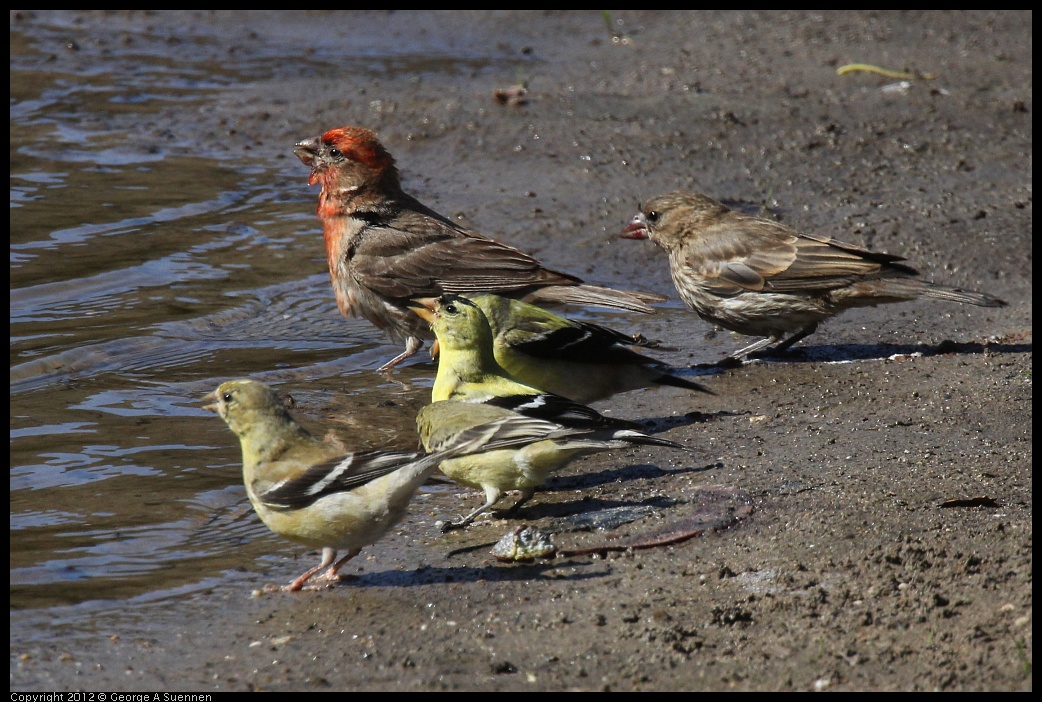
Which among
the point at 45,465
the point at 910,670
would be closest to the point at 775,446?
the point at 910,670

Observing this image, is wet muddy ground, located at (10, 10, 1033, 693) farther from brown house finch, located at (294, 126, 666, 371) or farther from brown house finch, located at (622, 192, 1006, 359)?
brown house finch, located at (294, 126, 666, 371)

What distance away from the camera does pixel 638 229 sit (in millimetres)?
9125

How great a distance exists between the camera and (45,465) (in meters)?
6.21

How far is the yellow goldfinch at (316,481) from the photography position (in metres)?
4.83

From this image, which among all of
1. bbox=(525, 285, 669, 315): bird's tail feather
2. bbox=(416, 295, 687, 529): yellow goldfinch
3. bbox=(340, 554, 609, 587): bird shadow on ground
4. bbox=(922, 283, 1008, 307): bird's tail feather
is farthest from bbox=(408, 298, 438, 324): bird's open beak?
bbox=(922, 283, 1008, 307): bird's tail feather

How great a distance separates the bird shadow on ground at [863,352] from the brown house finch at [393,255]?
89cm

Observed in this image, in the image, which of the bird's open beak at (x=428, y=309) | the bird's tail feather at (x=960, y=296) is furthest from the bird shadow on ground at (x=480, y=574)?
the bird's tail feather at (x=960, y=296)

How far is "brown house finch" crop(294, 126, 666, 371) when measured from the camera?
27.5ft

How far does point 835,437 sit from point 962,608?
88.4 inches

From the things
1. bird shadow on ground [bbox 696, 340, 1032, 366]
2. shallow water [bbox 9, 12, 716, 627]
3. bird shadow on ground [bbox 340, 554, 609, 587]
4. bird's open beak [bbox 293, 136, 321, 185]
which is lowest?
bird shadow on ground [bbox 696, 340, 1032, 366]

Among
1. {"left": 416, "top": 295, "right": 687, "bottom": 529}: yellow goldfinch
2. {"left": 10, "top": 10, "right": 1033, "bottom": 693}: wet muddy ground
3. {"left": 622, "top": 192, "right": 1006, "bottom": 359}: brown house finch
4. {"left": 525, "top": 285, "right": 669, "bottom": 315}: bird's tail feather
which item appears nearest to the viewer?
{"left": 10, "top": 10, "right": 1033, "bottom": 693}: wet muddy ground

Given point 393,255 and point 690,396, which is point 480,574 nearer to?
point 690,396

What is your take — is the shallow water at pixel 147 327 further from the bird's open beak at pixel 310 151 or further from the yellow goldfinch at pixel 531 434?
the bird's open beak at pixel 310 151

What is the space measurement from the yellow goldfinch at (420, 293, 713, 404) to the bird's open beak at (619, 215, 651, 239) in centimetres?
241
